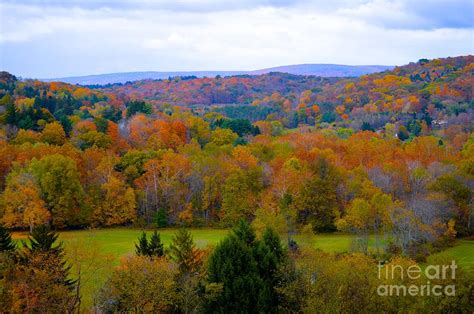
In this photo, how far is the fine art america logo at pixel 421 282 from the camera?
20.6m

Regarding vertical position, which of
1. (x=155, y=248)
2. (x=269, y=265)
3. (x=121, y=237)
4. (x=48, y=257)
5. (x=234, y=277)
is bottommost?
(x=121, y=237)

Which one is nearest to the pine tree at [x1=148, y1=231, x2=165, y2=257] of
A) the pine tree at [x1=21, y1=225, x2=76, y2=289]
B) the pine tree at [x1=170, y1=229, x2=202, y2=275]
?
the pine tree at [x1=170, y1=229, x2=202, y2=275]

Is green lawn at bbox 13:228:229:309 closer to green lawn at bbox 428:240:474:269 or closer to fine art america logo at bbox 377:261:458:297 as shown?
green lawn at bbox 428:240:474:269

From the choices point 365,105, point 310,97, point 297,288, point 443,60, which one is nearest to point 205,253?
point 297,288

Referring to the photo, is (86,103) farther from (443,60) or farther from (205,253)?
(443,60)

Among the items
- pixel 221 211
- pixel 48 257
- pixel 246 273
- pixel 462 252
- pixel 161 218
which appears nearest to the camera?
pixel 48 257

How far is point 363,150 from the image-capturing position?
66.6 metres

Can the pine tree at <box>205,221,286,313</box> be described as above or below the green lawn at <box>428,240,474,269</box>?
above

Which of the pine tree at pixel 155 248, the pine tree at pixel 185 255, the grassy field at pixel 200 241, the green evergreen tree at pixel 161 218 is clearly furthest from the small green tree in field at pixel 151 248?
the green evergreen tree at pixel 161 218

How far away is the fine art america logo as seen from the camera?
67.7 feet

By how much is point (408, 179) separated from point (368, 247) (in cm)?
1743

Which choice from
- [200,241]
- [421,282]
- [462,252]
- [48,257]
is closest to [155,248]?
[48,257]

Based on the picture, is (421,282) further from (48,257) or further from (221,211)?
(221,211)

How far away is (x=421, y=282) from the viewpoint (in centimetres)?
2139
